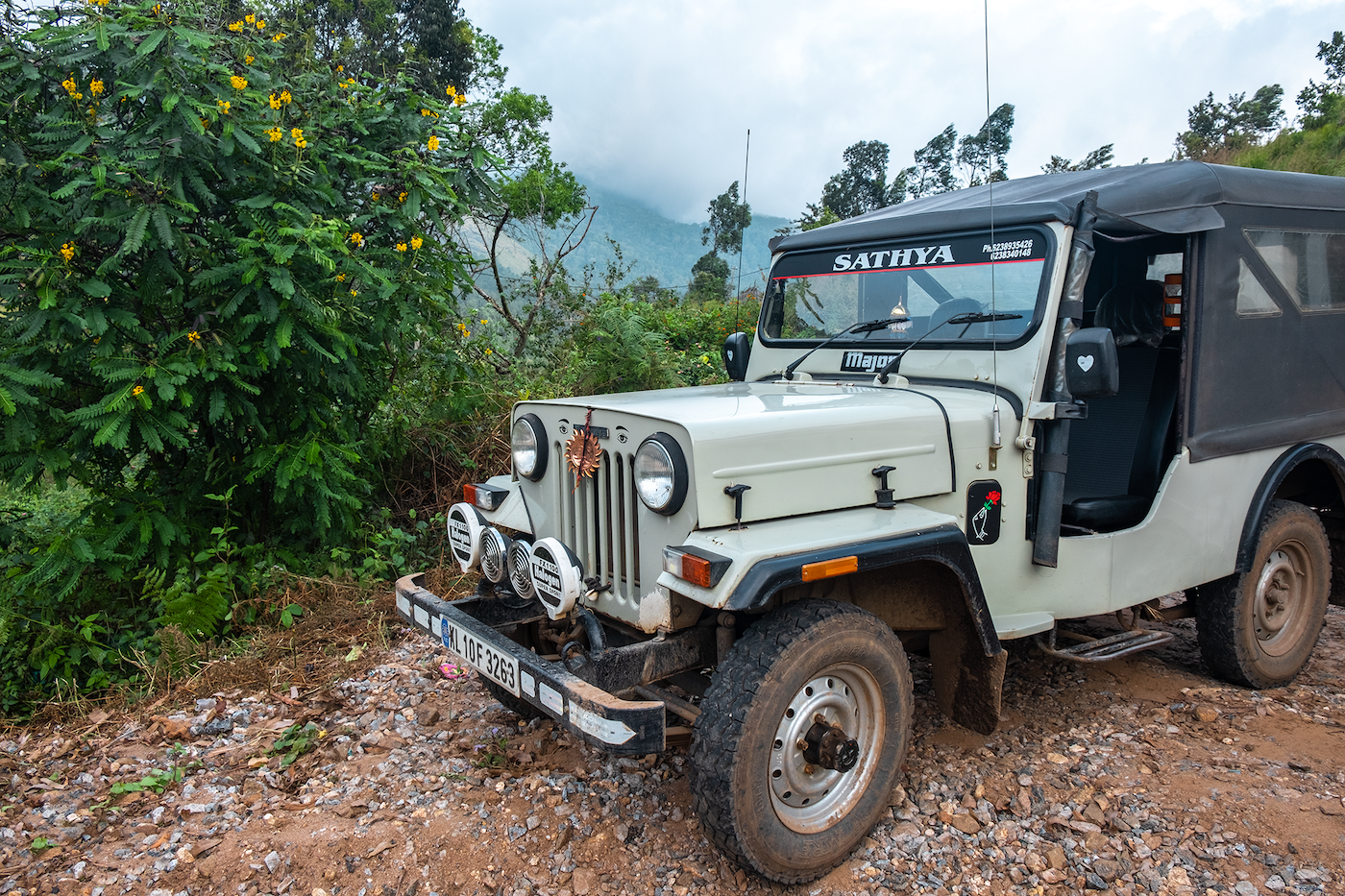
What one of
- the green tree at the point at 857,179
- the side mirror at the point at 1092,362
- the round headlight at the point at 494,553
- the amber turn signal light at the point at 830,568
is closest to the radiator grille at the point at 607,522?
the round headlight at the point at 494,553

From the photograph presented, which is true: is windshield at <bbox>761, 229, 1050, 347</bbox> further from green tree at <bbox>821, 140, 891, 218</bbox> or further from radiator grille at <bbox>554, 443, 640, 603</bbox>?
green tree at <bbox>821, 140, 891, 218</bbox>

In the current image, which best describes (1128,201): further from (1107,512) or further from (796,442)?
(796,442)

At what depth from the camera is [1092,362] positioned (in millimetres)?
2980

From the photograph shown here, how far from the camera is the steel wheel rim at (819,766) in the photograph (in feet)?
8.73

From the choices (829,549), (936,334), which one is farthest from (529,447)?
(936,334)

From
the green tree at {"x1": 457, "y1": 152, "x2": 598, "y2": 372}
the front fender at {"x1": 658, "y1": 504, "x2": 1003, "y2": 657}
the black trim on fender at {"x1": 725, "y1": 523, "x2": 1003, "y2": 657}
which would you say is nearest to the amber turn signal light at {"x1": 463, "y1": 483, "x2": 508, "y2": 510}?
the front fender at {"x1": 658, "y1": 504, "x2": 1003, "y2": 657}

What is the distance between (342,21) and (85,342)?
610 inches

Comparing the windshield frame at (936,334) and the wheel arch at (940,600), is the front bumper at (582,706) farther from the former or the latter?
the windshield frame at (936,334)

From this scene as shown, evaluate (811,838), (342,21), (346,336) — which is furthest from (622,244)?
(342,21)

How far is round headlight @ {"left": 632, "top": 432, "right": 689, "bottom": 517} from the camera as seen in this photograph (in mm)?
2598

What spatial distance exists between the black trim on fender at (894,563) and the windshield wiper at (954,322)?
0.99 meters

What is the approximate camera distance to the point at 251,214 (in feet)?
13.6

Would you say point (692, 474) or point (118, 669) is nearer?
point (692, 474)

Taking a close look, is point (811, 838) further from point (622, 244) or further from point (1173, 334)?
point (622, 244)
